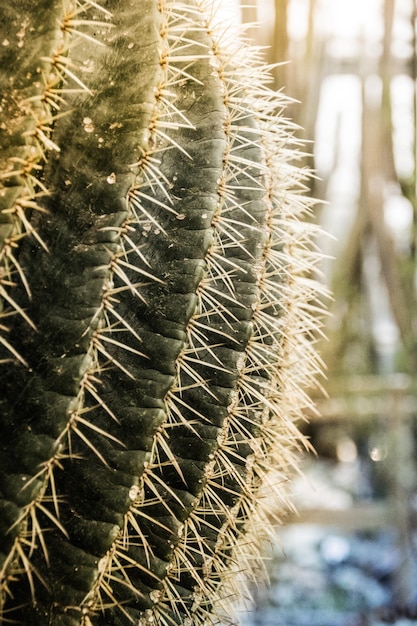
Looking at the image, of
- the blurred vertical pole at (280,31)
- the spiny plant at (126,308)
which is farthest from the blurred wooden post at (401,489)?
the spiny plant at (126,308)

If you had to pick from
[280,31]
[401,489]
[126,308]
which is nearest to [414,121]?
[280,31]

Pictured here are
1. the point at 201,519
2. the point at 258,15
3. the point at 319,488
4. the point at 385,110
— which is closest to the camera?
the point at 201,519

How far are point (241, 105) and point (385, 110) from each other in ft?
4.95

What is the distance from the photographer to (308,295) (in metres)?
0.76

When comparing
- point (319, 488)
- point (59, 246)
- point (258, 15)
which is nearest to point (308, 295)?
point (59, 246)

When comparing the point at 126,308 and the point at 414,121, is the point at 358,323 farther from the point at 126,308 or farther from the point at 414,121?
the point at 126,308

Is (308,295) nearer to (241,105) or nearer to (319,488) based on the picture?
(241,105)

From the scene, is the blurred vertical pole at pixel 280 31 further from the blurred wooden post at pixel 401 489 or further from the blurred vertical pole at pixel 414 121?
the blurred wooden post at pixel 401 489

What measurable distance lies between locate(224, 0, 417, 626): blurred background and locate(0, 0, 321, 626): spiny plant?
799 mm

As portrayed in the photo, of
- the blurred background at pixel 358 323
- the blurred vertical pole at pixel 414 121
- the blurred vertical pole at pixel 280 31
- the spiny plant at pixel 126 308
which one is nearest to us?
the spiny plant at pixel 126 308

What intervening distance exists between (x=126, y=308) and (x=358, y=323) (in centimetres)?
208

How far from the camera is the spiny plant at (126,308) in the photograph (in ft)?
1.71

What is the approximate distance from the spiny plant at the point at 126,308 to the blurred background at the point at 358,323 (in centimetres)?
80

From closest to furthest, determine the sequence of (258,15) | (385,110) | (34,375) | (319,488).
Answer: (34,375) < (258,15) < (385,110) < (319,488)
